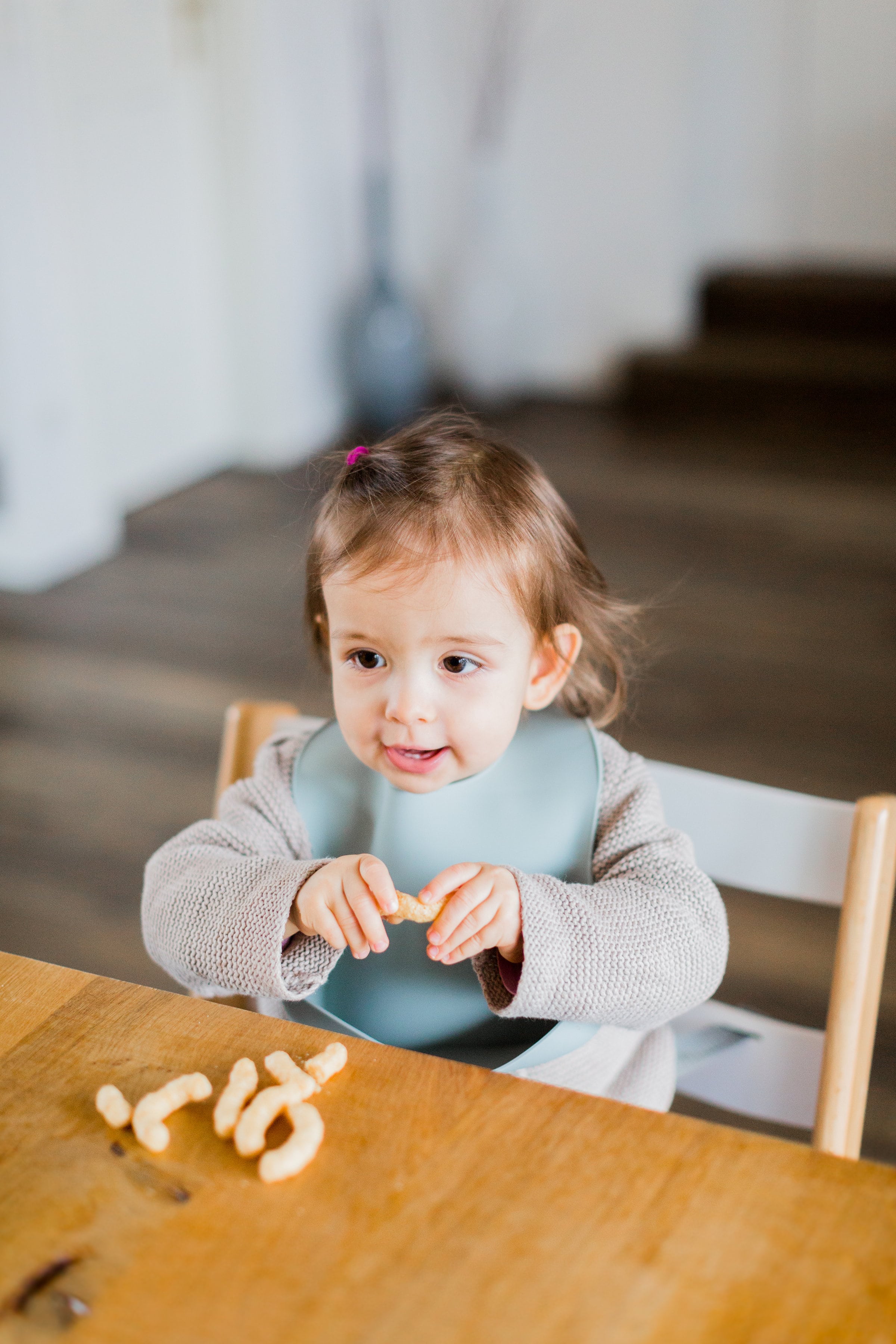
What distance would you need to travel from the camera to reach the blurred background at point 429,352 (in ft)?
7.77

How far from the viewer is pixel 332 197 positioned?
4.17m

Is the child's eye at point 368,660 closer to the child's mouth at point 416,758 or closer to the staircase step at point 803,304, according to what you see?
the child's mouth at point 416,758

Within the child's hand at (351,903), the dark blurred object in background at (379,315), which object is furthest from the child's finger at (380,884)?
the dark blurred object in background at (379,315)

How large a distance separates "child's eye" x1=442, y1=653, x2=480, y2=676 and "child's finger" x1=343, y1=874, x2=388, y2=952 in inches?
7.2

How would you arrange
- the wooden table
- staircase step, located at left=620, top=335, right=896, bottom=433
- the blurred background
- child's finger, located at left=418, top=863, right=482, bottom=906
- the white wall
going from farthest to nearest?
staircase step, located at left=620, top=335, right=896, bottom=433 → the white wall → the blurred background → child's finger, located at left=418, top=863, right=482, bottom=906 → the wooden table

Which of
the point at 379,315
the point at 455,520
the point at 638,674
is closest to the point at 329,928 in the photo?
→ the point at 455,520

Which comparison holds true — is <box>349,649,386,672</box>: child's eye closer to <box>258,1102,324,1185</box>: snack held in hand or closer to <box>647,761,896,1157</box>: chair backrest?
<box>647,761,896,1157</box>: chair backrest

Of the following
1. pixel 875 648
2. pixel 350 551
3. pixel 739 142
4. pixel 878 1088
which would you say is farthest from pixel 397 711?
pixel 739 142

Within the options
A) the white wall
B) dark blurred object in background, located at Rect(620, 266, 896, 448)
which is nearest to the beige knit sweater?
the white wall

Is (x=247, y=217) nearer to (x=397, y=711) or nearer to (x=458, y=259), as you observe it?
(x=458, y=259)

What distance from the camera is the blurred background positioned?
2.37 m

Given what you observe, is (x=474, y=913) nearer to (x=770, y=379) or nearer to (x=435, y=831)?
(x=435, y=831)

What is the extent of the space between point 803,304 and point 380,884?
4535mm

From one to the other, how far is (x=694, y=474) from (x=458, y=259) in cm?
147
